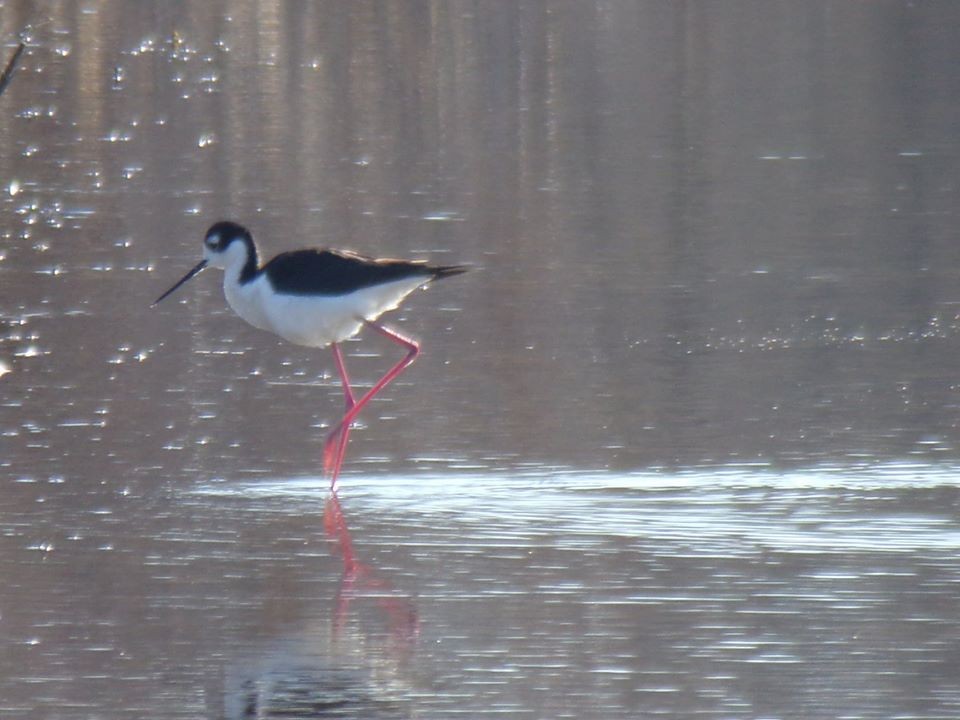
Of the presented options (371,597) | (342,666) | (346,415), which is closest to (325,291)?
(346,415)

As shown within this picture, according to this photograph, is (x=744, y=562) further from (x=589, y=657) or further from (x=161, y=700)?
(x=161, y=700)

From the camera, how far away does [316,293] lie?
809 centimetres

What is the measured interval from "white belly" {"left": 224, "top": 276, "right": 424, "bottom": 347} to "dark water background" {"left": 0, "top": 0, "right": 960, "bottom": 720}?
1.41 feet

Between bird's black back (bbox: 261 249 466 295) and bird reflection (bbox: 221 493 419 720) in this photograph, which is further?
bird's black back (bbox: 261 249 466 295)

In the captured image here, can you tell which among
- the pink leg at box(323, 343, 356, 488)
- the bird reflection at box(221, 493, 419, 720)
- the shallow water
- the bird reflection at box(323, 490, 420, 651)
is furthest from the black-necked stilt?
the bird reflection at box(221, 493, 419, 720)

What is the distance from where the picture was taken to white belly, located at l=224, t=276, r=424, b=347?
809 cm

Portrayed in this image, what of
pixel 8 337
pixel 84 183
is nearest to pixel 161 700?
pixel 8 337

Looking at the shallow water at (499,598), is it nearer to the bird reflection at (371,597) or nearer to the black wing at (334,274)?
the bird reflection at (371,597)

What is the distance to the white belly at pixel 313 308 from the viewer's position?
8086mm

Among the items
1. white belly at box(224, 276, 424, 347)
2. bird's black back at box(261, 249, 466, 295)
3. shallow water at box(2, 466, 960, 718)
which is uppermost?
bird's black back at box(261, 249, 466, 295)

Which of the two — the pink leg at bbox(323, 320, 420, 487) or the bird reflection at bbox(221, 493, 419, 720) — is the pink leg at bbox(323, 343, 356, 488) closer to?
the pink leg at bbox(323, 320, 420, 487)

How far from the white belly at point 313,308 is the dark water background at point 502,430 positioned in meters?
0.43

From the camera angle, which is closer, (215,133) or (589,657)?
(589,657)

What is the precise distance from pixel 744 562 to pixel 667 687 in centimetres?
118
